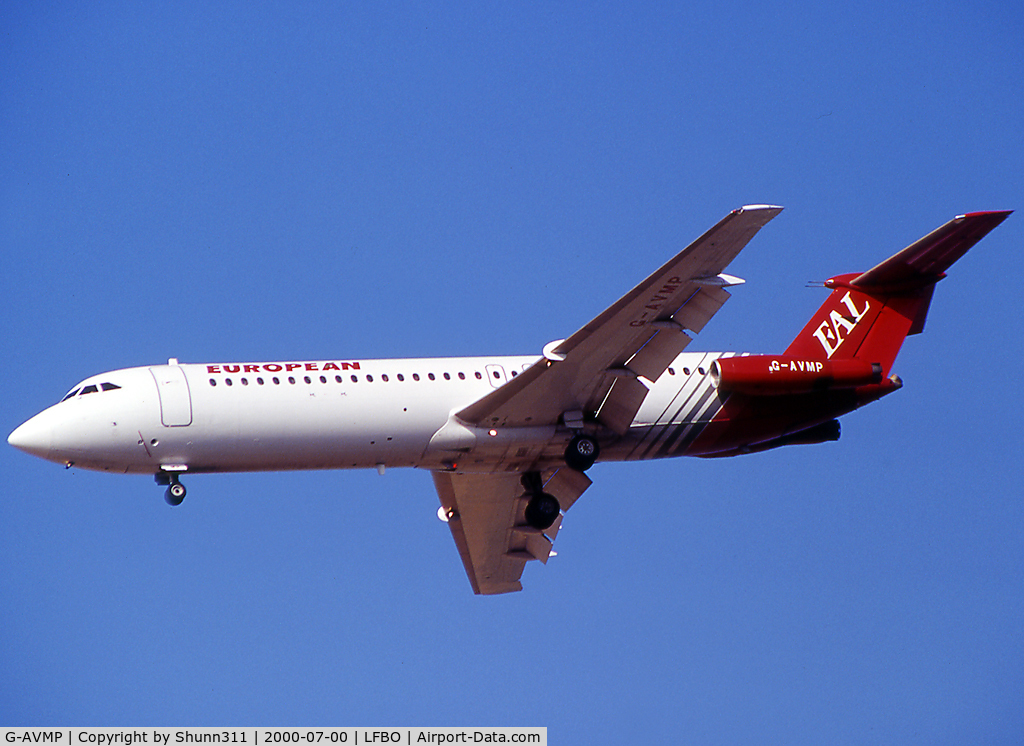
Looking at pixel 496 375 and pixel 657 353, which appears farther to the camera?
pixel 496 375

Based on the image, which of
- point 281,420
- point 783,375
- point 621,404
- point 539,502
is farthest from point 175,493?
point 783,375

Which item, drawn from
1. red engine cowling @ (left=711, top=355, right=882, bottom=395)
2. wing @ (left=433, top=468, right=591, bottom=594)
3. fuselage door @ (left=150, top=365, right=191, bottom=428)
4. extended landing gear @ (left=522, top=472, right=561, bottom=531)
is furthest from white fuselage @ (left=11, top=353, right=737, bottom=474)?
red engine cowling @ (left=711, top=355, right=882, bottom=395)

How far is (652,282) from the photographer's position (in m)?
29.0

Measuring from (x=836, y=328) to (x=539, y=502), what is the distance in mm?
8104

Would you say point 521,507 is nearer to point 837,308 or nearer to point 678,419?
point 678,419

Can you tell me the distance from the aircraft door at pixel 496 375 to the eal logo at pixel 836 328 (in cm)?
776

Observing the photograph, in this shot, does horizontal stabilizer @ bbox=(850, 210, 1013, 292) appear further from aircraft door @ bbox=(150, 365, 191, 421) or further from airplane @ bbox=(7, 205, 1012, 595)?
aircraft door @ bbox=(150, 365, 191, 421)

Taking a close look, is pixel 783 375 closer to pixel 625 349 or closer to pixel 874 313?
pixel 874 313

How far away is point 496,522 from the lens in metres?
36.7

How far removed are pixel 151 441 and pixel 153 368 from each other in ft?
5.66

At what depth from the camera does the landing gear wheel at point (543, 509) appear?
113 feet

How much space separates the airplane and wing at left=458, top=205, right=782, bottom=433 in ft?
0.12

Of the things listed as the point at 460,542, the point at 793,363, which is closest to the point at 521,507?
the point at 460,542
